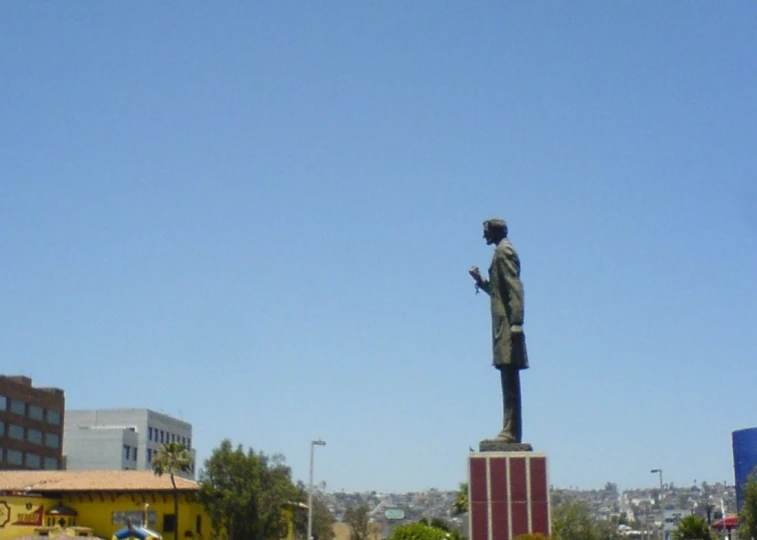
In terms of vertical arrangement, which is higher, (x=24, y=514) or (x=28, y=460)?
(x=28, y=460)

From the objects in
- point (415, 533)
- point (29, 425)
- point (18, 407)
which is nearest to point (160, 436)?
point (29, 425)

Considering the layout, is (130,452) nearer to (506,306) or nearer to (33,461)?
(33,461)

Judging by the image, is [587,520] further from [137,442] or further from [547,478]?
[547,478]

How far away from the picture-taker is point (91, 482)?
6212 cm

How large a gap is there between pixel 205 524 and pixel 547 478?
4274 centimetres

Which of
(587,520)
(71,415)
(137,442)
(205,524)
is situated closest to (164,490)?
(205,524)

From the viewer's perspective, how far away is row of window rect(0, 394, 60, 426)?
97.0m

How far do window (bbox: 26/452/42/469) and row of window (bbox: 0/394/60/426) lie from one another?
3447 mm

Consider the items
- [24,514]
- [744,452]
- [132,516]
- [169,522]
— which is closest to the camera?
[24,514]

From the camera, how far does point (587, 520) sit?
283 feet

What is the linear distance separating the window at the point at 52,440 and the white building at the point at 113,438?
10279mm

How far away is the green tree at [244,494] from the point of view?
192 ft

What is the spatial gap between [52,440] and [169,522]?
48053 millimetres

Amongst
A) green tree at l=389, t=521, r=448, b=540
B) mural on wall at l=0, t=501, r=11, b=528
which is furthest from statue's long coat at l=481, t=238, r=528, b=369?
mural on wall at l=0, t=501, r=11, b=528
